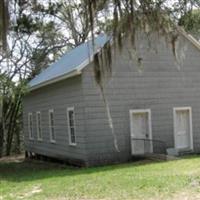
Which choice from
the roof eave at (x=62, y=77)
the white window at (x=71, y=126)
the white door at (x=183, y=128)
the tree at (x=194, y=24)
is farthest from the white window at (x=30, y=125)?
the tree at (x=194, y=24)

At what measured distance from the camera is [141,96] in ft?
63.7

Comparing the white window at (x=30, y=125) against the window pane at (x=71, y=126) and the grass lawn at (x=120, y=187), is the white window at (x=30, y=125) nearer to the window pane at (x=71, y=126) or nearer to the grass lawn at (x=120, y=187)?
the window pane at (x=71, y=126)

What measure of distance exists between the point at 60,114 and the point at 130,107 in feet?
A: 11.3

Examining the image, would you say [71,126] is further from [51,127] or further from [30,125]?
[30,125]

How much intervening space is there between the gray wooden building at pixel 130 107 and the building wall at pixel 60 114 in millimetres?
39

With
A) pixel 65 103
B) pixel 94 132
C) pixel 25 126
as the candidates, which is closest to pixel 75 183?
pixel 94 132

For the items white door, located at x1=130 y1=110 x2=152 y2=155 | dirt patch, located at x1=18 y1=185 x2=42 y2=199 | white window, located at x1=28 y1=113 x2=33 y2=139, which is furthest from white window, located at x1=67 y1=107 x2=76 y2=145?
white window, located at x1=28 y1=113 x2=33 y2=139

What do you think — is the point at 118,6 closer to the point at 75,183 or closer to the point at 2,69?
the point at 75,183

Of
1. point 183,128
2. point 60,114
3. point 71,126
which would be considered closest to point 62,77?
point 71,126

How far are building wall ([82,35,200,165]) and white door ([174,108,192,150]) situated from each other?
273mm

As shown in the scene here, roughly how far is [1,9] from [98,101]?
12923 mm

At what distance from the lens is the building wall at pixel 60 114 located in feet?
60.9

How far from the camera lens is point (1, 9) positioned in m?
5.56

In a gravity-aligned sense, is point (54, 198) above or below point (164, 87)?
below
